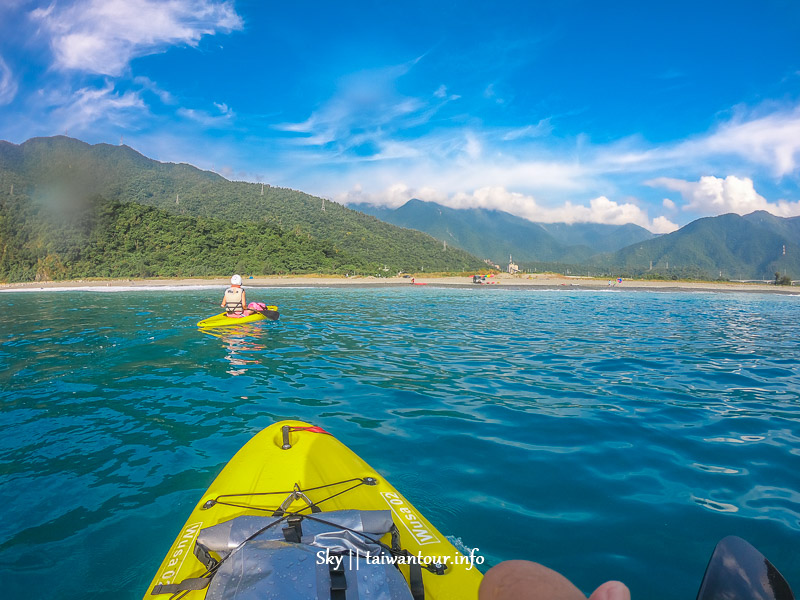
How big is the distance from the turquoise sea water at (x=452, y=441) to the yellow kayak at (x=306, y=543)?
0.72m

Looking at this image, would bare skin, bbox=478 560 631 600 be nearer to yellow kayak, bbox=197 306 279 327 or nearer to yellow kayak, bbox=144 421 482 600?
yellow kayak, bbox=144 421 482 600

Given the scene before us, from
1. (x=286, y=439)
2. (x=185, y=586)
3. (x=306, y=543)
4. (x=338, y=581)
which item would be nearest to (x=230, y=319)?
(x=286, y=439)

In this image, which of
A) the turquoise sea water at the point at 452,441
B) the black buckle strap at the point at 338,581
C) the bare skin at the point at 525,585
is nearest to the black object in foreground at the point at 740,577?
the bare skin at the point at 525,585

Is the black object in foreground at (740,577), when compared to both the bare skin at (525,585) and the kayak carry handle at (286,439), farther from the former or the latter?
the kayak carry handle at (286,439)

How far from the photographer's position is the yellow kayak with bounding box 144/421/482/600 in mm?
1807

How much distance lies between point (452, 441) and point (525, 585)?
3429 mm

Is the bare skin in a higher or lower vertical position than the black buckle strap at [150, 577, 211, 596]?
higher

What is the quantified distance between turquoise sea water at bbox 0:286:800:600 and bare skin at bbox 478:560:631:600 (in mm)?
1492

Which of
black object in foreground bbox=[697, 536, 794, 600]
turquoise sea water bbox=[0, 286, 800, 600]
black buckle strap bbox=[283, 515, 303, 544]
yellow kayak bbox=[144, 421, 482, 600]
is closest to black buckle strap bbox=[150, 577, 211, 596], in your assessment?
yellow kayak bbox=[144, 421, 482, 600]

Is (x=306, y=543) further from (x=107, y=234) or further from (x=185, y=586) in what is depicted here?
(x=107, y=234)

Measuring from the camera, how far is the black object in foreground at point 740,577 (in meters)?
1.68

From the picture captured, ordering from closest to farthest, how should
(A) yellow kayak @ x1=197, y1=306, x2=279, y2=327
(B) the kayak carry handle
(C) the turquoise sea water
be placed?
(C) the turquoise sea water
(B) the kayak carry handle
(A) yellow kayak @ x1=197, y1=306, x2=279, y2=327

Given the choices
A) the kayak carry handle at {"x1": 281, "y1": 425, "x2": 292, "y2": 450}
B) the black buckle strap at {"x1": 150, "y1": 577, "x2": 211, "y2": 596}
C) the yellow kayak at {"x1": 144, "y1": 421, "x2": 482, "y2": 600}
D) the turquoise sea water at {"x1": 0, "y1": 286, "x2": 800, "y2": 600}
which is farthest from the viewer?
the kayak carry handle at {"x1": 281, "y1": 425, "x2": 292, "y2": 450}

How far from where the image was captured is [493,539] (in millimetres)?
3264
